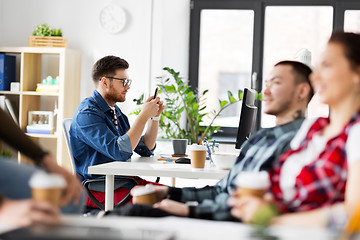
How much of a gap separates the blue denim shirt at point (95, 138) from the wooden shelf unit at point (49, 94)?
6.14 feet

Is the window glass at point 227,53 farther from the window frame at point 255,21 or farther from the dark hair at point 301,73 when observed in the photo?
the dark hair at point 301,73

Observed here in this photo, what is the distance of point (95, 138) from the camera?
2.80m

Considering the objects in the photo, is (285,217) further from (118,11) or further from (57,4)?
(57,4)

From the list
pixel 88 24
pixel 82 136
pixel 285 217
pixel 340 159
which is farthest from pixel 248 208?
pixel 88 24

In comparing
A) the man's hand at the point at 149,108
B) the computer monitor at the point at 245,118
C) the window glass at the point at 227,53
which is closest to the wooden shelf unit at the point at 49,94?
the window glass at the point at 227,53

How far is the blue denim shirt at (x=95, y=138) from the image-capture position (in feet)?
9.18

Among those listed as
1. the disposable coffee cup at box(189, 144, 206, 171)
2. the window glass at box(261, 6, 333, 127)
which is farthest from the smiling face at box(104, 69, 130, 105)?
the window glass at box(261, 6, 333, 127)

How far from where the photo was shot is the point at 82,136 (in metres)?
2.88

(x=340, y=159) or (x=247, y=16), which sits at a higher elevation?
(x=247, y=16)

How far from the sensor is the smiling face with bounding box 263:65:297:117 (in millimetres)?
1812

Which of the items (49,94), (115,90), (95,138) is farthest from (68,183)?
(49,94)

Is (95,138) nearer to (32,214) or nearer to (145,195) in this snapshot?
(145,195)

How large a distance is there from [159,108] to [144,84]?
1.79 metres

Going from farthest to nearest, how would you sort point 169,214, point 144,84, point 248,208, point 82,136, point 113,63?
point 144,84 < point 113,63 < point 82,136 < point 169,214 < point 248,208
